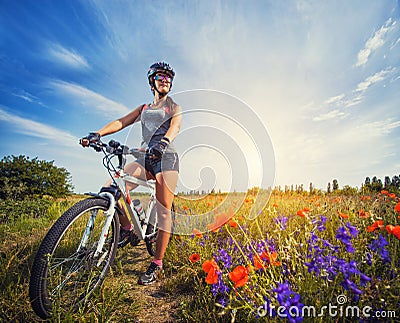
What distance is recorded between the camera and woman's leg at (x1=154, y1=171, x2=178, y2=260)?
2.95 m


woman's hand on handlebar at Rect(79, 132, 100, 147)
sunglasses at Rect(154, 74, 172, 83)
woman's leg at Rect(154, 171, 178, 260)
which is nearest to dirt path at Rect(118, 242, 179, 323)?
woman's leg at Rect(154, 171, 178, 260)

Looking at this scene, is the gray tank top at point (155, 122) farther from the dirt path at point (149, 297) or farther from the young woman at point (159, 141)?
the dirt path at point (149, 297)

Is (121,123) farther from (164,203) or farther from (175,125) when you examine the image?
(164,203)

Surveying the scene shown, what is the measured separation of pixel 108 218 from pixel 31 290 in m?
0.84

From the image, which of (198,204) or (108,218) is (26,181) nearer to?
(198,204)

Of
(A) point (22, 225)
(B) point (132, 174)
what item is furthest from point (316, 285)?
(A) point (22, 225)

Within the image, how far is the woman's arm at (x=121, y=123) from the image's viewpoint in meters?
3.08

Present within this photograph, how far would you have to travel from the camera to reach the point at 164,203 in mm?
2998

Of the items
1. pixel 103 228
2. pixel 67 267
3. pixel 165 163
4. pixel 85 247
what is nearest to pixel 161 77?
pixel 165 163

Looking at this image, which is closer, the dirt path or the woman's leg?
the dirt path

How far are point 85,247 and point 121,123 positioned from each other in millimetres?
1725

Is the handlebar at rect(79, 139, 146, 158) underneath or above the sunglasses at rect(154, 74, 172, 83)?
underneath

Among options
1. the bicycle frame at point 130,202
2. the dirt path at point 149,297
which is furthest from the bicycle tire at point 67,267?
the dirt path at point 149,297

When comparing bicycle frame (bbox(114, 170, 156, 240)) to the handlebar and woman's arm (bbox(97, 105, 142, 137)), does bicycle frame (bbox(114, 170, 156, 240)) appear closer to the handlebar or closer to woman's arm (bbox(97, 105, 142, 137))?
the handlebar
